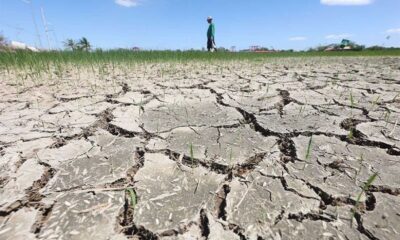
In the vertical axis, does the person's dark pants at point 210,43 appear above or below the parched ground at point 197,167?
above

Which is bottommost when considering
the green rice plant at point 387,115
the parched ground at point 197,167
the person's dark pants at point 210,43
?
the parched ground at point 197,167

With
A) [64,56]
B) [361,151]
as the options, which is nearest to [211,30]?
[64,56]

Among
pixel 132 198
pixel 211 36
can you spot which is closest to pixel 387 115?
pixel 132 198

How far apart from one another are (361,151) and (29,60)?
3.96 metres

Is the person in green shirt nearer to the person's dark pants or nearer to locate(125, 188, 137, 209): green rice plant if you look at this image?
the person's dark pants

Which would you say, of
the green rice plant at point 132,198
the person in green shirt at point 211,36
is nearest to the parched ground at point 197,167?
the green rice plant at point 132,198

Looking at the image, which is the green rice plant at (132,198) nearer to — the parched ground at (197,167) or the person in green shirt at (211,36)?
the parched ground at (197,167)

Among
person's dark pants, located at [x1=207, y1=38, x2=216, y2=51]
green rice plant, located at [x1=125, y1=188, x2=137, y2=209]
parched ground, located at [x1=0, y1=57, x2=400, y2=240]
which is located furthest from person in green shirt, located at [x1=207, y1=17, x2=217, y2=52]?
green rice plant, located at [x1=125, y1=188, x2=137, y2=209]

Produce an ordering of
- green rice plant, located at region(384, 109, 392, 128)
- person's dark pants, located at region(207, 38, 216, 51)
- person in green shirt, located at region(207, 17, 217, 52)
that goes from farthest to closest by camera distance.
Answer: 1. person's dark pants, located at region(207, 38, 216, 51)
2. person in green shirt, located at region(207, 17, 217, 52)
3. green rice plant, located at region(384, 109, 392, 128)

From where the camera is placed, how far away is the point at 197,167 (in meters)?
1.29

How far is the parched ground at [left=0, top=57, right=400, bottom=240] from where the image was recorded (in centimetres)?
93

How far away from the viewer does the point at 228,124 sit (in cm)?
185

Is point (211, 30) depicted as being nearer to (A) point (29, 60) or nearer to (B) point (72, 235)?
(A) point (29, 60)

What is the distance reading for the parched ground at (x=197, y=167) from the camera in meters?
0.93
